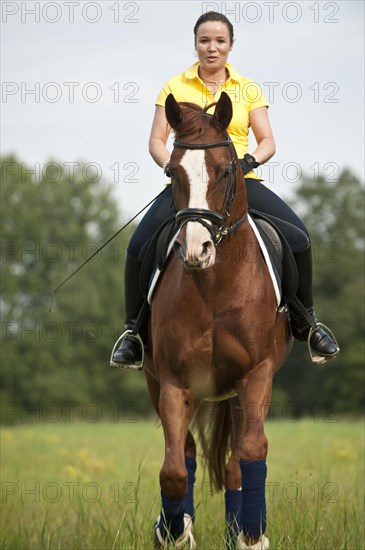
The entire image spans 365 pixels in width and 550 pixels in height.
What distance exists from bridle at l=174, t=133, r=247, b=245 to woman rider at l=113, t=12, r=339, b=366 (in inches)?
31.4

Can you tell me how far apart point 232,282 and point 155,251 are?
1112 mm

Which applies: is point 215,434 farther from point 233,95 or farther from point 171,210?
point 233,95

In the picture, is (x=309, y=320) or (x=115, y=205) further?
(x=115, y=205)

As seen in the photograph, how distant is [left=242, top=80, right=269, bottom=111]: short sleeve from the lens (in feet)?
23.9

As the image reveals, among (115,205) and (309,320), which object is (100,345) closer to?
(115,205)

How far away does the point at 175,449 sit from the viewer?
6348 mm

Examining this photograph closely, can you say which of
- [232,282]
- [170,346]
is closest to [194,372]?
[170,346]

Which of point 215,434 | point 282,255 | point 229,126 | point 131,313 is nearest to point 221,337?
point 282,255

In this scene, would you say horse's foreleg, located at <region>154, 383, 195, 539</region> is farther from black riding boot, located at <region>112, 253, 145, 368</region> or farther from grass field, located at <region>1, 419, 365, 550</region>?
black riding boot, located at <region>112, 253, 145, 368</region>

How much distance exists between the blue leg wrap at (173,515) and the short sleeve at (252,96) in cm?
311

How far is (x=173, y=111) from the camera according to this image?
6.06m

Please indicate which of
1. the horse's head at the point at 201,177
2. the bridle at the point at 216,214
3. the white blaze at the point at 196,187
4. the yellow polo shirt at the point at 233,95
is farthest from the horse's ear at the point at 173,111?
the yellow polo shirt at the point at 233,95

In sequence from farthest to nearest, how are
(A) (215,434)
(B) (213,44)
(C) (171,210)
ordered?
(A) (215,434) → (C) (171,210) → (B) (213,44)

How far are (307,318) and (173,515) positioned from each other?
6.82ft
